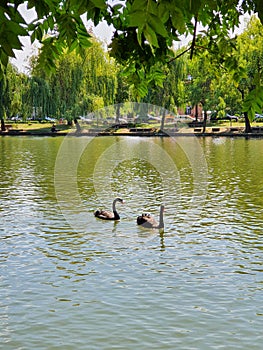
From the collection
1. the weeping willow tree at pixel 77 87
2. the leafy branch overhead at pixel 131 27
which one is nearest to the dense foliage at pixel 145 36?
the leafy branch overhead at pixel 131 27

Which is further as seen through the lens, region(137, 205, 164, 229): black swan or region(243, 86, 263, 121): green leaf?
region(137, 205, 164, 229): black swan

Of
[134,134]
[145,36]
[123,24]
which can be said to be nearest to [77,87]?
[134,134]

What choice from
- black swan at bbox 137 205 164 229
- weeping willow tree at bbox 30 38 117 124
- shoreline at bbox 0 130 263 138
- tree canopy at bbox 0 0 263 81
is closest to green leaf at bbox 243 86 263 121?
tree canopy at bbox 0 0 263 81

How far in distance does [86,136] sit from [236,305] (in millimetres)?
51527

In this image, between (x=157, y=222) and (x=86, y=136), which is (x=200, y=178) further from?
(x=86, y=136)

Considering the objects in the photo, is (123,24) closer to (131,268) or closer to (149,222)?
(131,268)

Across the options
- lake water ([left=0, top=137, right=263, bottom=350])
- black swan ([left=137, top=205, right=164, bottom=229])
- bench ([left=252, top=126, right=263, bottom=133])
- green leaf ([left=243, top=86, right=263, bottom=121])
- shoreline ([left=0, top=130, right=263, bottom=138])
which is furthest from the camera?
shoreline ([left=0, top=130, right=263, bottom=138])

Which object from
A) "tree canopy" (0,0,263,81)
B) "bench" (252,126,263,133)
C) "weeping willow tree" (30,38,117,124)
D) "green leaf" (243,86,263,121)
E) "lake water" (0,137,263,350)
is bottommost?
"lake water" (0,137,263,350)

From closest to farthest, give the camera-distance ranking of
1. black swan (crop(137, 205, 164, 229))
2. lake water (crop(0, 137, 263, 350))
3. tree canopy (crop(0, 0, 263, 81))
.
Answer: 1. tree canopy (crop(0, 0, 263, 81))
2. lake water (crop(0, 137, 263, 350))
3. black swan (crop(137, 205, 164, 229))

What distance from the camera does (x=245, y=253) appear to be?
1201 cm

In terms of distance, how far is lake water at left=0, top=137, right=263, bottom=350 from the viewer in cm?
823

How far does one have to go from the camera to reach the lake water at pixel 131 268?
823 cm

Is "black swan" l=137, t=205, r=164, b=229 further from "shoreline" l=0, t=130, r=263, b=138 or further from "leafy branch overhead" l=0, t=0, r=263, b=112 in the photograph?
"shoreline" l=0, t=130, r=263, b=138

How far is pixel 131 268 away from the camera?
36.0ft
